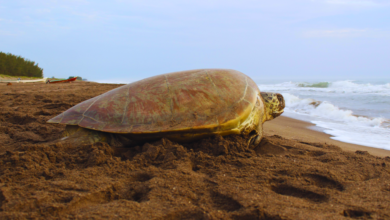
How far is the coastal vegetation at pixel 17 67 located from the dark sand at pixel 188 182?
24518 millimetres

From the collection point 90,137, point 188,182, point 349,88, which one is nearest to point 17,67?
point 90,137

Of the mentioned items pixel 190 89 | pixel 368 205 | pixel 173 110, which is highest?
pixel 190 89

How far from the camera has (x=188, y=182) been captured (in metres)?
1.97

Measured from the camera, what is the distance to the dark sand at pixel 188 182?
1.54 m

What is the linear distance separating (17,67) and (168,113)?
27.0 m

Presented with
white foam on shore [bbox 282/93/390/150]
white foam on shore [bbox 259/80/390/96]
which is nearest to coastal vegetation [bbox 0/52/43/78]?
white foam on shore [bbox 259/80/390/96]

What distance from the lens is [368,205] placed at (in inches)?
66.4

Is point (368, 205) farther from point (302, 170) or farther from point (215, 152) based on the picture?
point (215, 152)

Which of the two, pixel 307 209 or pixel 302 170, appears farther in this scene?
pixel 302 170

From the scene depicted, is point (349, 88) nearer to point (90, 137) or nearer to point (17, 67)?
point (90, 137)

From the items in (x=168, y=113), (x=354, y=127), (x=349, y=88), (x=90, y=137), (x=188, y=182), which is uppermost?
(x=349, y=88)

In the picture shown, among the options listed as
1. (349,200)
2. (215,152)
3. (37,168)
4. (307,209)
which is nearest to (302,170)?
(349,200)

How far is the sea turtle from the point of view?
106 inches

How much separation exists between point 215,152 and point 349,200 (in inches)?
51.5
